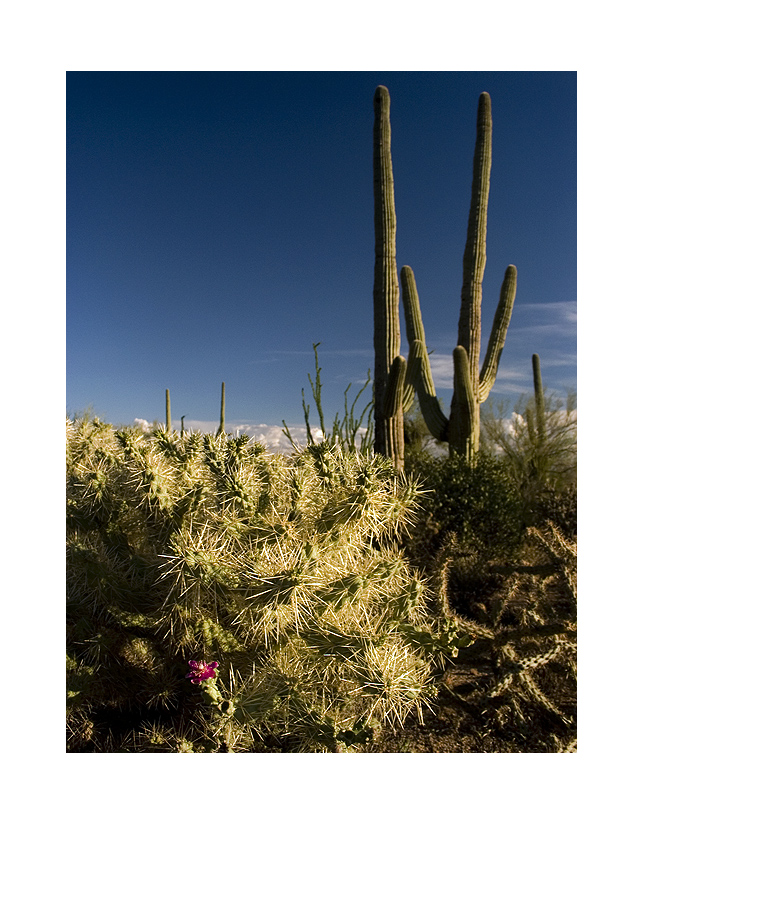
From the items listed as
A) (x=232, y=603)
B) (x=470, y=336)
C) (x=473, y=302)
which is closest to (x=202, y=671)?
(x=232, y=603)

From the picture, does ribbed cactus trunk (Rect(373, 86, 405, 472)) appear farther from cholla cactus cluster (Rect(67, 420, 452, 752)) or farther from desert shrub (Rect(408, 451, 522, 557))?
cholla cactus cluster (Rect(67, 420, 452, 752))

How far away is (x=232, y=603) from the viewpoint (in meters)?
1.51

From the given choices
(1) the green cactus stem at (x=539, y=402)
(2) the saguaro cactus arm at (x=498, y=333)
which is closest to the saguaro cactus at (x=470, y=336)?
(2) the saguaro cactus arm at (x=498, y=333)

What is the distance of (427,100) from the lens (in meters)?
2.21

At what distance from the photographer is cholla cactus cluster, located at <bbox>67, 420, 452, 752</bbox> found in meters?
1.42

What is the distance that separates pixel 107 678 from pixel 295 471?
0.95 m

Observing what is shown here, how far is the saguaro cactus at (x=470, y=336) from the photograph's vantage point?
11.7ft

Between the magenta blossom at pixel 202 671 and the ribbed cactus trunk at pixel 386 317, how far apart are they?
2.01 m

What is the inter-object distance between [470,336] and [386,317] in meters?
0.76

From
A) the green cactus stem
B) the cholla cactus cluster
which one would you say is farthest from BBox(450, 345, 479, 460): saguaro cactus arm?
the cholla cactus cluster

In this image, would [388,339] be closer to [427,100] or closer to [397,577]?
[427,100]

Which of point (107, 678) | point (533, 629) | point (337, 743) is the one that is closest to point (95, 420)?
point (107, 678)

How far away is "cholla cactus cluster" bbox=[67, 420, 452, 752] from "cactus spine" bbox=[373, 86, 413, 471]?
5.27ft

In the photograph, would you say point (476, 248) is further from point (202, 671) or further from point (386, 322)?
point (202, 671)
